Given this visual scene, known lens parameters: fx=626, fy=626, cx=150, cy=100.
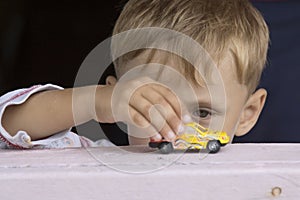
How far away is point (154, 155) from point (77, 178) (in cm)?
9

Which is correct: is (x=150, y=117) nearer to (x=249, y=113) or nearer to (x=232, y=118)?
(x=232, y=118)

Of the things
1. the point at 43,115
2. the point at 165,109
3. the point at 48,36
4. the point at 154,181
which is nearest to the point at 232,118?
the point at 43,115

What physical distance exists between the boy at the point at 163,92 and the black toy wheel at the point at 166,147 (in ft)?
0.10

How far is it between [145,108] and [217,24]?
1.51 ft

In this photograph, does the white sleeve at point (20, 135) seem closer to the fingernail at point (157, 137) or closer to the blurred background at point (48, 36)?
the fingernail at point (157, 137)

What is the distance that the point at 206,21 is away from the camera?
1.06m

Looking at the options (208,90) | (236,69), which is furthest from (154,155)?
(236,69)

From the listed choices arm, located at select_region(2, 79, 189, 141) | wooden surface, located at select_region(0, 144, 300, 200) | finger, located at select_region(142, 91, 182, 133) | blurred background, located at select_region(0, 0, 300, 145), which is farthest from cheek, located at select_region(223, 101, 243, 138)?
blurred background, located at select_region(0, 0, 300, 145)

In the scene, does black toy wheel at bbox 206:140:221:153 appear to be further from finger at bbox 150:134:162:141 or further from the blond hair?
the blond hair

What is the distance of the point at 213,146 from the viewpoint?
581 mm

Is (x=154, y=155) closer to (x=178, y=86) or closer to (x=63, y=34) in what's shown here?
(x=178, y=86)

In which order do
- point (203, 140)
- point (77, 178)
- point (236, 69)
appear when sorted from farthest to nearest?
point (236, 69) < point (203, 140) < point (77, 178)

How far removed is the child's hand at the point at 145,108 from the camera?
2.08ft

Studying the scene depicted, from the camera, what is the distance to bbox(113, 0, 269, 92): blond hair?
106 cm
